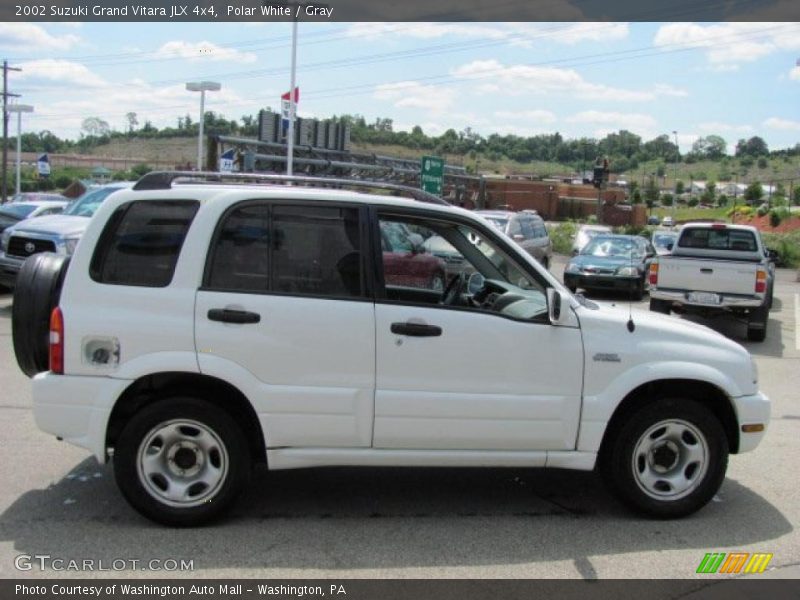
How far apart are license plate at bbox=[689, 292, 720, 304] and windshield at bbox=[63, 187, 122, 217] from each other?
32.7 ft

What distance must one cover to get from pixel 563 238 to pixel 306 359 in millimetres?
33702

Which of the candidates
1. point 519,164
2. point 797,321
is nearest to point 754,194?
point 519,164

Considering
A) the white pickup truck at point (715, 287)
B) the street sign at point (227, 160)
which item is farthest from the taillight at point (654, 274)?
the street sign at point (227, 160)

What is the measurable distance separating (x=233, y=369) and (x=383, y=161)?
43.5m

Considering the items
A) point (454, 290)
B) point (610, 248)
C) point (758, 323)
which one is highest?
point (454, 290)

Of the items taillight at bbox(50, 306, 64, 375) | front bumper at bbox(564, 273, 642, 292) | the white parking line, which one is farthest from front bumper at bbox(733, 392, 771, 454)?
front bumper at bbox(564, 273, 642, 292)

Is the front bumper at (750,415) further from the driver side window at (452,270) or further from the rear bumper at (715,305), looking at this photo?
the rear bumper at (715,305)

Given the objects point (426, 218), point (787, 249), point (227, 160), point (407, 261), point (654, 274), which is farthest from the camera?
point (787, 249)

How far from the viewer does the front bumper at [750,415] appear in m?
4.97

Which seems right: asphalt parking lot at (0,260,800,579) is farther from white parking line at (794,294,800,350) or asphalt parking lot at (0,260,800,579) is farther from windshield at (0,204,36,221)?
windshield at (0,204,36,221)

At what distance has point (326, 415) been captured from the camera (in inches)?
180

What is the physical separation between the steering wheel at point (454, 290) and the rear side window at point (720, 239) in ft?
34.8

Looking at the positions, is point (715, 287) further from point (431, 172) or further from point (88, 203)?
point (431, 172)

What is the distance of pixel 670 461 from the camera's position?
4984 mm
